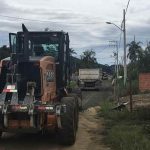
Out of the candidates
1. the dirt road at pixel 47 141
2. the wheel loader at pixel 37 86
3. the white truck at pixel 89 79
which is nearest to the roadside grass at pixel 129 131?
the dirt road at pixel 47 141

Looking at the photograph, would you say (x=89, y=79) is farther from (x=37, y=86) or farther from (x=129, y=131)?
(x=37, y=86)

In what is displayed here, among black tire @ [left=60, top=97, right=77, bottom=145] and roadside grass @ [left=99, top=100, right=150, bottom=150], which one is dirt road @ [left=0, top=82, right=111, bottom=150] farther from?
roadside grass @ [left=99, top=100, right=150, bottom=150]

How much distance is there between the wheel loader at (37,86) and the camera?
14.9 metres

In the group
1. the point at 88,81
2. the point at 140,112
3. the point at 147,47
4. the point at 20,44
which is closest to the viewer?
the point at 20,44

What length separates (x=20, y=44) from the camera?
17.8 metres

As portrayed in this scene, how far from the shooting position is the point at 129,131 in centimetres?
1714

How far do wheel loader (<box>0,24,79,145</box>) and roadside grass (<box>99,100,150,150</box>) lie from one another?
1403mm

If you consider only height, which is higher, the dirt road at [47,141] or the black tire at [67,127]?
the black tire at [67,127]

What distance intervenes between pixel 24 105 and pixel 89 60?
399ft

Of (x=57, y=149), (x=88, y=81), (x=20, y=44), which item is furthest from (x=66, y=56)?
(x=88, y=81)

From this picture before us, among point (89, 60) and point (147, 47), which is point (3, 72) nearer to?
point (147, 47)

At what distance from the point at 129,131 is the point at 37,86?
3549 mm

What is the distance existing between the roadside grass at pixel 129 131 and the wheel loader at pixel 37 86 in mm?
1403

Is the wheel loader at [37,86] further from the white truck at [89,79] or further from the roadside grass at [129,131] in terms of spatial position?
the white truck at [89,79]
